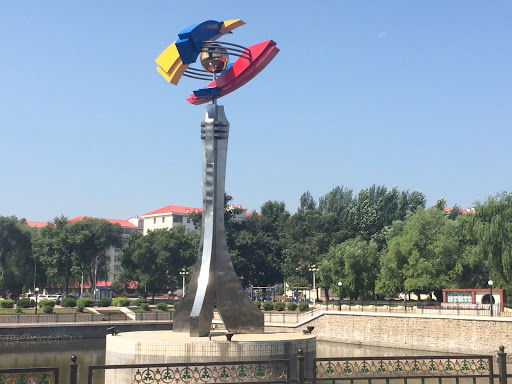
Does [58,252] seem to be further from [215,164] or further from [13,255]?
[215,164]

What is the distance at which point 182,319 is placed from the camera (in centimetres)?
2225

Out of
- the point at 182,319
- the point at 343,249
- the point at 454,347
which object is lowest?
the point at 454,347

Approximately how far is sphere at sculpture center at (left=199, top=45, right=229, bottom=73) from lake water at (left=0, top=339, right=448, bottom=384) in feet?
41.0

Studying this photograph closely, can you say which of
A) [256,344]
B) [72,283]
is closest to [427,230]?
[256,344]

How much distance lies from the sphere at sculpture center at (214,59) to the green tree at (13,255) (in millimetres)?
45818

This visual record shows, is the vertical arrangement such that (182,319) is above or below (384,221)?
below

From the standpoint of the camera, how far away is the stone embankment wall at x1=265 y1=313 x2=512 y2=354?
30.2 m

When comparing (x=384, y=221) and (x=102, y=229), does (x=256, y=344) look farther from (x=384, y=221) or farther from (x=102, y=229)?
(x=102, y=229)

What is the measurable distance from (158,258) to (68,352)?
1075 inches

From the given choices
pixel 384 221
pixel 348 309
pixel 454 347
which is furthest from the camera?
pixel 384 221

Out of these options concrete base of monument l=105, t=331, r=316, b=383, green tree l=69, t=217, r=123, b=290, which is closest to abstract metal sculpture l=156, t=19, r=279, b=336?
concrete base of monument l=105, t=331, r=316, b=383

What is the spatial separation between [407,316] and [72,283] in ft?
169

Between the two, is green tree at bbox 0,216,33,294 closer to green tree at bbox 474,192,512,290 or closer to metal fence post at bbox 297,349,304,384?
green tree at bbox 474,192,512,290

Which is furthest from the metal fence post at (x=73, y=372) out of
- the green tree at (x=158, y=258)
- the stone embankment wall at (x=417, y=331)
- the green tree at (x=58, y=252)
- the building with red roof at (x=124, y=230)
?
the building with red roof at (x=124, y=230)
